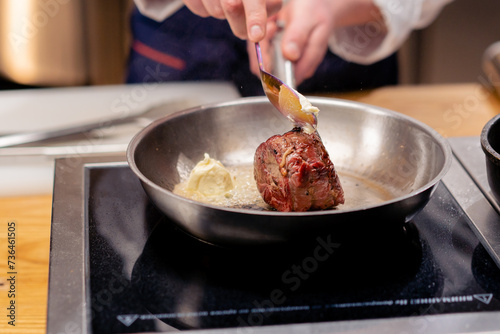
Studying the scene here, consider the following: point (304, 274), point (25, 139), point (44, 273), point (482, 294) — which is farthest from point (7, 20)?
point (482, 294)

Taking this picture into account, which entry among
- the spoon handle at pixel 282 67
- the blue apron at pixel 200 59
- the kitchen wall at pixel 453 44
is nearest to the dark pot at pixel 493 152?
the spoon handle at pixel 282 67

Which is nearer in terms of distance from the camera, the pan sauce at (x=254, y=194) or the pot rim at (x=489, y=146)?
the pot rim at (x=489, y=146)

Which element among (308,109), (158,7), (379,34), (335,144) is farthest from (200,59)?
(308,109)

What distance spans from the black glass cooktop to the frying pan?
2.0 inches

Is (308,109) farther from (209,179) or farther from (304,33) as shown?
(304,33)

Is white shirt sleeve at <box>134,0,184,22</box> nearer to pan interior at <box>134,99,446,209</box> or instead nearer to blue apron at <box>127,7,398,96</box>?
blue apron at <box>127,7,398,96</box>

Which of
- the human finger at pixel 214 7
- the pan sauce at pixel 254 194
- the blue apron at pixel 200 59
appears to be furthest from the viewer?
the blue apron at pixel 200 59

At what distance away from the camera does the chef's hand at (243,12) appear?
1.09 meters

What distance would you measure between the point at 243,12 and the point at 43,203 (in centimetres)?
58

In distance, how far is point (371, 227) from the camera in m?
0.79

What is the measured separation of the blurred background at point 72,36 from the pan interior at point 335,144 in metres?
1.46

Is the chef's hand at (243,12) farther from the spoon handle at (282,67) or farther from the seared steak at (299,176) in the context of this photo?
the seared steak at (299,176)

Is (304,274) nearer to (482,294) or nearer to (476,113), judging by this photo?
(482,294)

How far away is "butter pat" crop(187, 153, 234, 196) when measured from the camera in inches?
40.8
